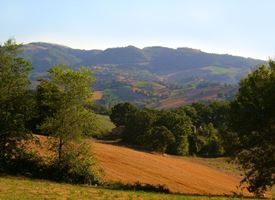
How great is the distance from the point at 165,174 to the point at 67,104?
1176 inches

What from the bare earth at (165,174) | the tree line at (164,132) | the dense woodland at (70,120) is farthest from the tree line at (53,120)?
the tree line at (164,132)

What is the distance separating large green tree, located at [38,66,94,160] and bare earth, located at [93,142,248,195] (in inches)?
455

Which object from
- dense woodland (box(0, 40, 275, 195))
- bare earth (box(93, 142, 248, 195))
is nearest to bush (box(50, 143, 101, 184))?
dense woodland (box(0, 40, 275, 195))

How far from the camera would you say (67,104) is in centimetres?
4578

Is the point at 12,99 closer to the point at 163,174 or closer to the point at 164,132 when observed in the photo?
the point at 163,174

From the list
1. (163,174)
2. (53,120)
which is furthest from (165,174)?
(53,120)

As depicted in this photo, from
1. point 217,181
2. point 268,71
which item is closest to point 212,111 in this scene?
point 217,181

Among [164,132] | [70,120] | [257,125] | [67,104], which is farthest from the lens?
[164,132]

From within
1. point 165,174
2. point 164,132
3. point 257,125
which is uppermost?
point 257,125

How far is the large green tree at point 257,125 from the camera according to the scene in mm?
42156

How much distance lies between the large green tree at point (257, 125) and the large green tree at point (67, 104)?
15465 millimetres

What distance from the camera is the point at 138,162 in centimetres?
7681

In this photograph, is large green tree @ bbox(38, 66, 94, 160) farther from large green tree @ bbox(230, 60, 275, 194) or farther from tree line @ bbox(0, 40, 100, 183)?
large green tree @ bbox(230, 60, 275, 194)

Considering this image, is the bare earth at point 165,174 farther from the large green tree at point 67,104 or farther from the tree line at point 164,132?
the tree line at point 164,132
